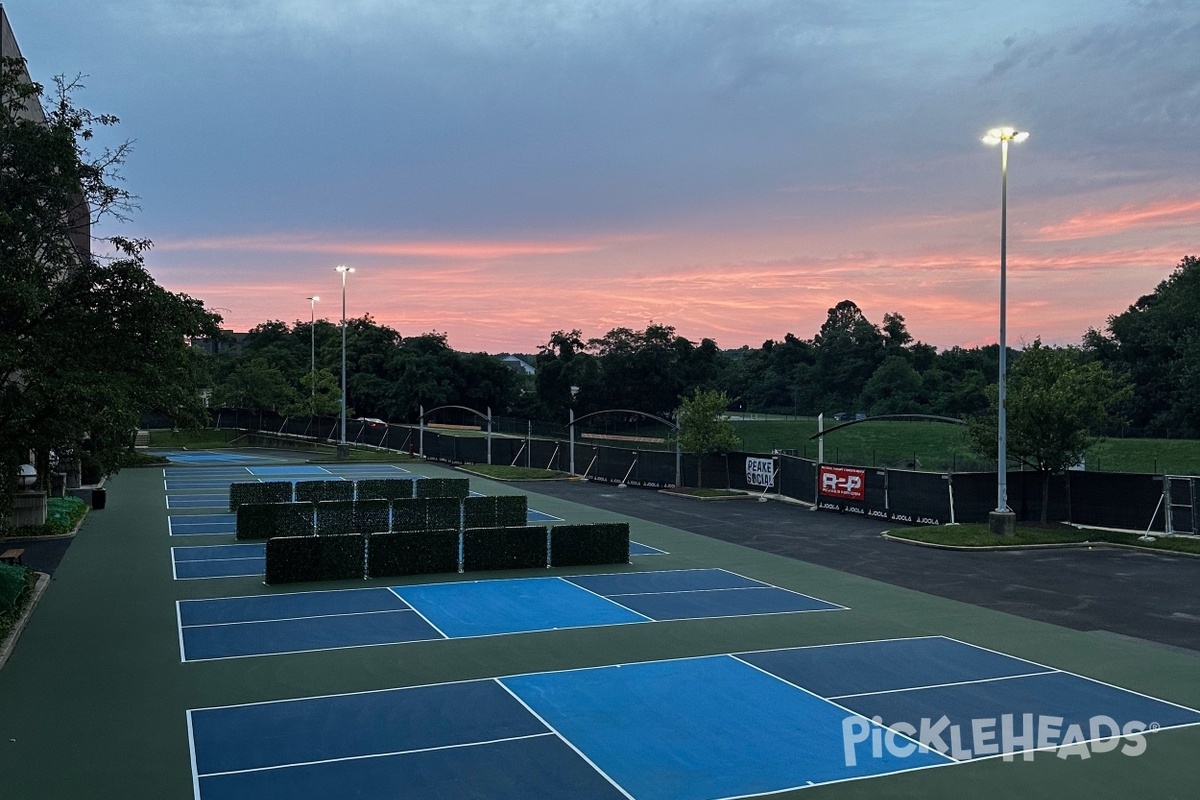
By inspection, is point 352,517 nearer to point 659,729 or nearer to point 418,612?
point 418,612

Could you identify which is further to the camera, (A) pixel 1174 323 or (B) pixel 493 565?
(A) pixel 1174 323

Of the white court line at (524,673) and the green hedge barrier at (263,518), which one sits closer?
the white court line at (524,673)

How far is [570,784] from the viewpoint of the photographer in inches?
447

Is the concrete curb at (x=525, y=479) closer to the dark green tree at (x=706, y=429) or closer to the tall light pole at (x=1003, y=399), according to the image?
the dark green tree at (x=706, y=429)

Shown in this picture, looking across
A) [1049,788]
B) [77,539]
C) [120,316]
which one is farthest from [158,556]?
[1049,788]

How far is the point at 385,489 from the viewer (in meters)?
39.0

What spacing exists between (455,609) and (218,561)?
9216mm

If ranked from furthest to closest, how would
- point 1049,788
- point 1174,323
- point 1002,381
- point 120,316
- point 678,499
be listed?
point 1174,323, point 678,499, point 1002,381, point 120,316, point 1049,788

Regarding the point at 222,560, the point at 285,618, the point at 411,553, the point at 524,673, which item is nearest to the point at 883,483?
the point at 411,553

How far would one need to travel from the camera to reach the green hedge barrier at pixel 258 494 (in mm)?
35875

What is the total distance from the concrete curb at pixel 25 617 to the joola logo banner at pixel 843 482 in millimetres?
27259

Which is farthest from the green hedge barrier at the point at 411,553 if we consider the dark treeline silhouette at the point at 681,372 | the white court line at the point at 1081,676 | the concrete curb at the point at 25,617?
the dark treeline silhouette at the point at 681,372

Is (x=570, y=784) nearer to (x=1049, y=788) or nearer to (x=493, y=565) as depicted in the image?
(x=1049, y=788)

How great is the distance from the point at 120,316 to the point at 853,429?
76493 mm
